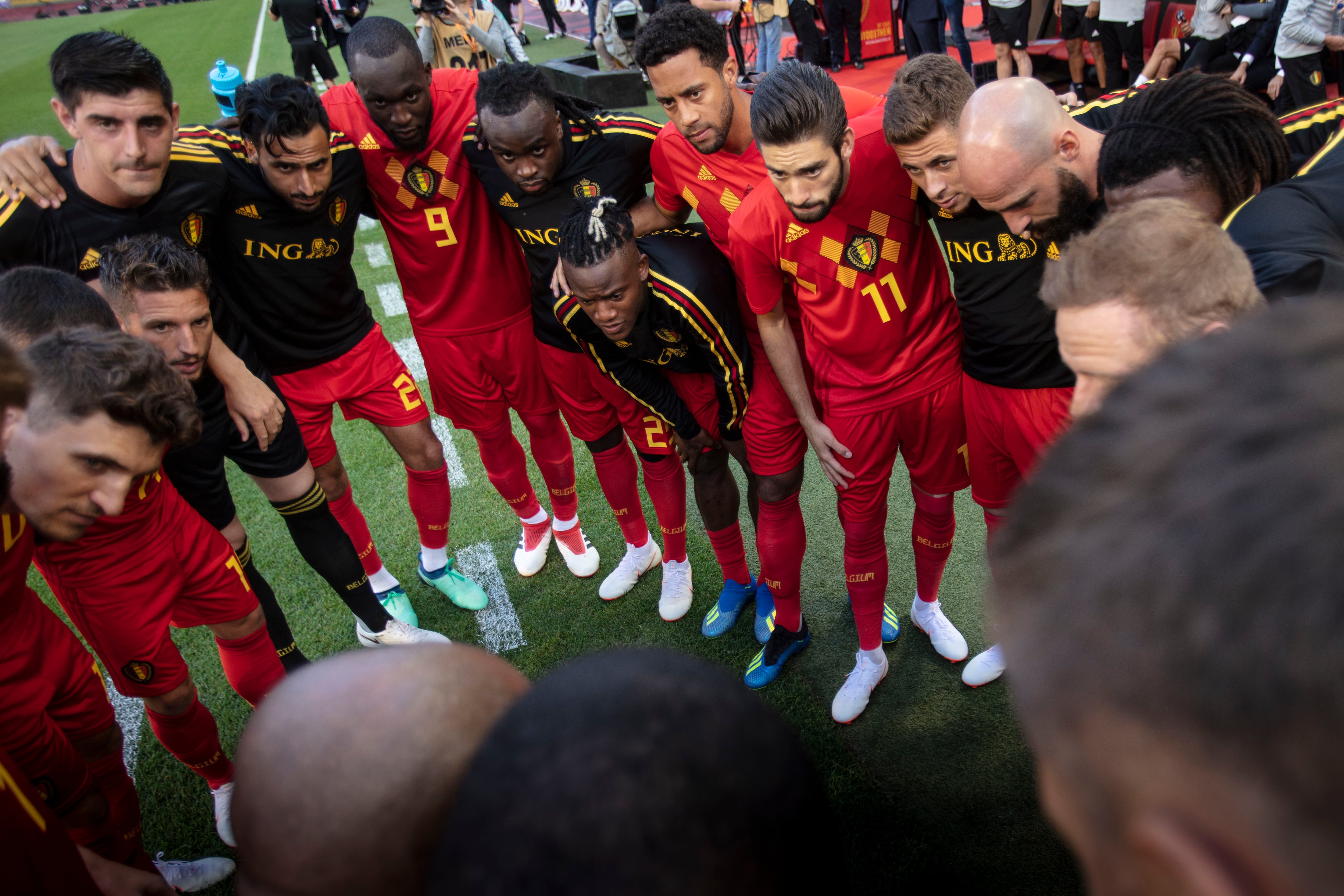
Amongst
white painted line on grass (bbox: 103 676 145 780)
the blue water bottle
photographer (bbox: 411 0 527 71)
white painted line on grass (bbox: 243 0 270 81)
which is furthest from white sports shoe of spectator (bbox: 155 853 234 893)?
white painted line on grass (bbox: 243 0 270 81)

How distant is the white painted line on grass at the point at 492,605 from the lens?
11.3ft

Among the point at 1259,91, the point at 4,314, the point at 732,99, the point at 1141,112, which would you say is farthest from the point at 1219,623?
the point at 1259,91

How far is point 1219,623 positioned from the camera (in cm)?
43

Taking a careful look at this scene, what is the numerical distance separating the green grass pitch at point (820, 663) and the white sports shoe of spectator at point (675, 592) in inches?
2.0

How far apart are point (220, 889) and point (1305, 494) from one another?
3.03m

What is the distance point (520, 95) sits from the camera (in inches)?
114

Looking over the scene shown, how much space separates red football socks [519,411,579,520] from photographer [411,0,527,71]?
5306 mm

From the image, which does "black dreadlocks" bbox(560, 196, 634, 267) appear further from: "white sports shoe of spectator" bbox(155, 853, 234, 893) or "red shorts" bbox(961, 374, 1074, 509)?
"white sports shoe of spectator" bbox(155, 853, 234, 893)

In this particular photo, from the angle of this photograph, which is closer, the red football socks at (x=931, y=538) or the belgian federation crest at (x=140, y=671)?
the belgian federation crest at (x=140, y=671)

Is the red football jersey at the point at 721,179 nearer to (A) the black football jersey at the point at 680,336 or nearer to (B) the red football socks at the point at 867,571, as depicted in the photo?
(A) the black football jersey at the point at 680,336

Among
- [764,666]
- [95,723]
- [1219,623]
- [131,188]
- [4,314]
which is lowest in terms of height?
[764,666]

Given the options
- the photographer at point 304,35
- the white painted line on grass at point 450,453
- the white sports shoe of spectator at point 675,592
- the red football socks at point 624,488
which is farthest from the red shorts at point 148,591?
the photographer at point 304,35

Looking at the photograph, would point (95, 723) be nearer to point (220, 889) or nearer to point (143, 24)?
point (220, 889)

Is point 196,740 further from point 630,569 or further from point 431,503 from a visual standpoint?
point 630,569
